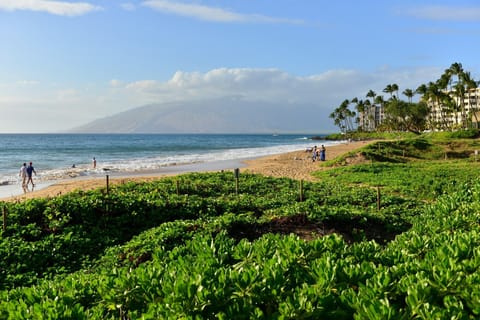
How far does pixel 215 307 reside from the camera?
3293 mm

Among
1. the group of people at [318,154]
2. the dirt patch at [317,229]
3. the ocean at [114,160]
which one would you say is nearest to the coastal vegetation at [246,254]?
the dirt patch at [317,229]

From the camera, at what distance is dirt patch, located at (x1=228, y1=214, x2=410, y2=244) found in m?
11.2

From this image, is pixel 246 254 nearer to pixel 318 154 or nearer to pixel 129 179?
pixel 129 179

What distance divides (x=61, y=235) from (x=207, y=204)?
197 inches

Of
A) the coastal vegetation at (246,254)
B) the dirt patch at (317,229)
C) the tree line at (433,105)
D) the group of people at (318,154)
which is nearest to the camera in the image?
the coastal vegetation at (246,254)

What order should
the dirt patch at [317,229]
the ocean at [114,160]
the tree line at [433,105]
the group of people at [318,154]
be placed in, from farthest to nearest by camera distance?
the tree line at [433,105], the group of people at [318,154], the ocean at [114,160], the dirt patch at [317,229]

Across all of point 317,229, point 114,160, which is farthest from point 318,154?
point 317,229

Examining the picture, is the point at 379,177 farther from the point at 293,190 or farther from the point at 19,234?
the point at 19,234

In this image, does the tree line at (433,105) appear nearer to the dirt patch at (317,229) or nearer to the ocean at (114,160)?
the ocean at (114,160)

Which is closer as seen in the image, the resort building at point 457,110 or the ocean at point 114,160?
the ocean at point 114,160

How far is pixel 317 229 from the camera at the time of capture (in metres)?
11.7

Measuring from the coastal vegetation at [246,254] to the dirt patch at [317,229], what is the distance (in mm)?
38

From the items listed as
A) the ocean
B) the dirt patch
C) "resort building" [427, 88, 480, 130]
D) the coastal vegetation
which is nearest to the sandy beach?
the ocean

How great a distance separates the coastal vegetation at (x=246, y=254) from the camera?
3250 millimetres
